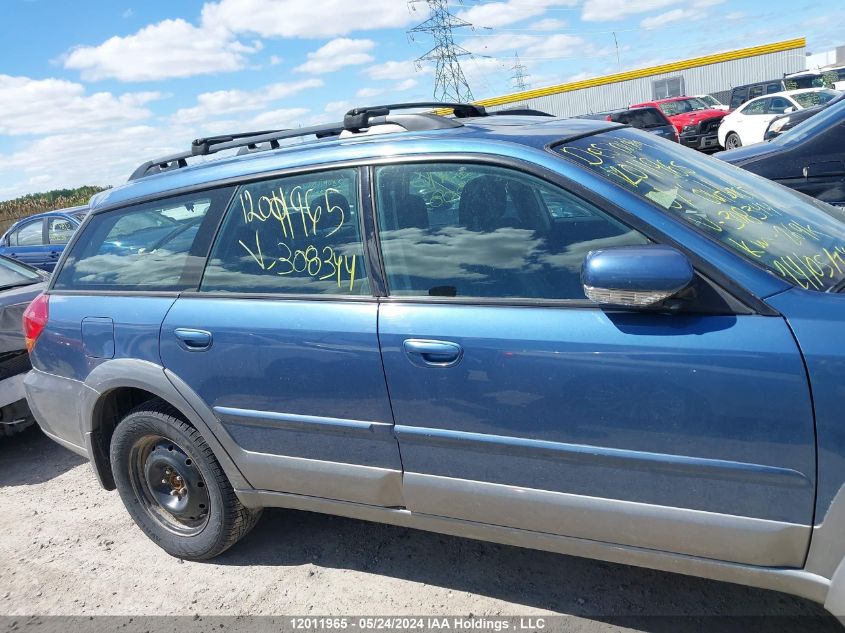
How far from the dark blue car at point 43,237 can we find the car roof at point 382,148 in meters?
8.18

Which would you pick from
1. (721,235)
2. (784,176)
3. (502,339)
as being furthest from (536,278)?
(784,176)

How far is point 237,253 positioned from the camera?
9.94 feet

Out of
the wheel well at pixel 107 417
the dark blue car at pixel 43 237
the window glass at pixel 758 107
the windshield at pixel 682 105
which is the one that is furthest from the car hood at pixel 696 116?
the wheel well at pixel 107 417

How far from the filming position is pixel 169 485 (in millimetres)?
3455

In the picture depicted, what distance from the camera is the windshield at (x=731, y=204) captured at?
7.34 ft

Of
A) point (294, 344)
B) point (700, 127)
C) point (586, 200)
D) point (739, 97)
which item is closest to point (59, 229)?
point (294, 344)

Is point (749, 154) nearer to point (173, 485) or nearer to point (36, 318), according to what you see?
point (173, 485)

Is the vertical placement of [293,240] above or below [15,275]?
above

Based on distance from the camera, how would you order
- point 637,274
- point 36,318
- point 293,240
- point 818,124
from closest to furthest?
point 637,274 < point 293,240 < point 36,318 < point 818,124

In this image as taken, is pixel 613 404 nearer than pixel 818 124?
Yes

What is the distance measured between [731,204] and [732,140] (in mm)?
16556

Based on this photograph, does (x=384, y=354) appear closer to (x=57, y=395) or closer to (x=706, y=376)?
(x=706, y=376)

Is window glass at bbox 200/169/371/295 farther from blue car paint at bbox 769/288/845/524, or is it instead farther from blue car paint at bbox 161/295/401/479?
blue car paint at bbox 769/288/845/524

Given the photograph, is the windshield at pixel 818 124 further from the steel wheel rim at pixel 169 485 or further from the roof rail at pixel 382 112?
the steel wheel rim at pixel 169 485
